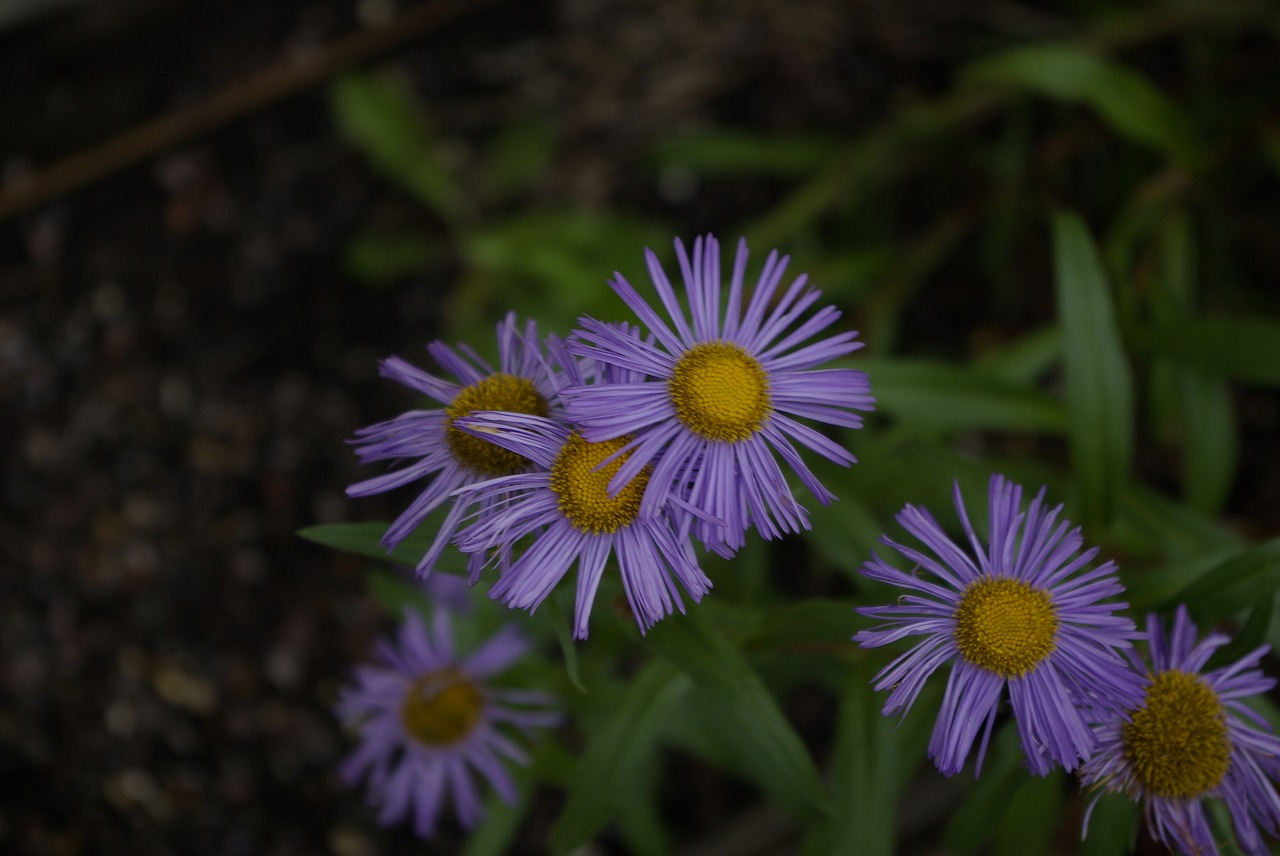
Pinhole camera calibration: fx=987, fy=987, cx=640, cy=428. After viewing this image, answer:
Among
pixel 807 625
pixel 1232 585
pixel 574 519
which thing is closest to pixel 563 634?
pixel 574 519

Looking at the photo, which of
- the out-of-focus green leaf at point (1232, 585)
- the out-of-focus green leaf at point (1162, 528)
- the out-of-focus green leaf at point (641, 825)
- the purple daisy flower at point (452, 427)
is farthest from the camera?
the out-of-focus green leaf at point (641, 825)

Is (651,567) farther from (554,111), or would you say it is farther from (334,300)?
(554,111)

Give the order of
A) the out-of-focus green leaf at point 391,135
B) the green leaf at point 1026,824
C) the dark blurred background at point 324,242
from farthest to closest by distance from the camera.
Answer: the out-of-focus green leaf at point 391,135 → the dark blurred background at point 324,242 → the green leaf at point 1026,824

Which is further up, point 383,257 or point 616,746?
point 383,257

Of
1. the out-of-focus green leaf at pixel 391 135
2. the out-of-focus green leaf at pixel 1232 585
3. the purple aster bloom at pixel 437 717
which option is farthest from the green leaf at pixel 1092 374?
the out-of-focus green leaf at pixel 391 135

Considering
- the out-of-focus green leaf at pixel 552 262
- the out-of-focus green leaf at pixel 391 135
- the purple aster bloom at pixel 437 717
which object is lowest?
the purple aster bloom at pixel 437 717

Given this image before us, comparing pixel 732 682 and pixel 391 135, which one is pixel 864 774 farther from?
pixel 391 135

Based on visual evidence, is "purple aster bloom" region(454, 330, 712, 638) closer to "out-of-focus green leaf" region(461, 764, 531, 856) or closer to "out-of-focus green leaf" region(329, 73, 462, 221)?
"out-of-focus green leaf" region(461, 764, 531, 856)

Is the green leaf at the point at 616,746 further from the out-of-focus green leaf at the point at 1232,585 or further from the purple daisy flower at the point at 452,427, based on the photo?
the out-of-focus green leaf at the point at 1232,585
